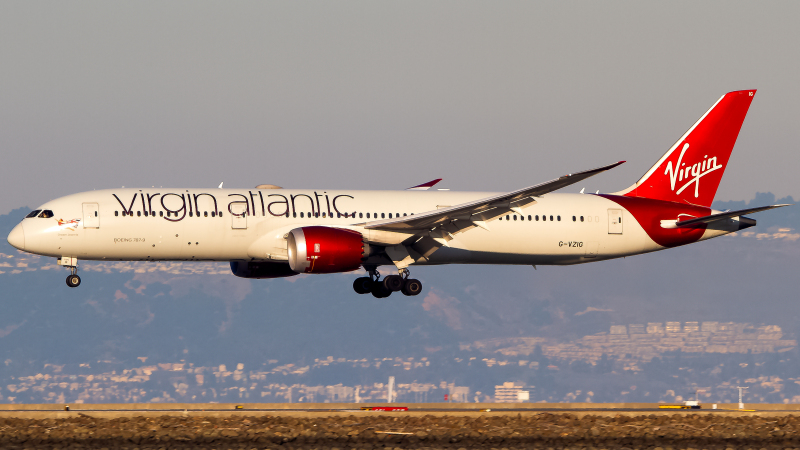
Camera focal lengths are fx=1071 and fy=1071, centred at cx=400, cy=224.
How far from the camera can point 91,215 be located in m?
47.1

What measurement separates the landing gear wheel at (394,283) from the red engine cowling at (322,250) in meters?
3.92

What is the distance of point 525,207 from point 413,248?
568 cm

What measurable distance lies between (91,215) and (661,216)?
91.7 ft

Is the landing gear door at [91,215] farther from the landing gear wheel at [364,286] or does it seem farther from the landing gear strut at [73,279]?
the landing gear wheel at [364,286]

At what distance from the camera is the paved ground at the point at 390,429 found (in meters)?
31.2

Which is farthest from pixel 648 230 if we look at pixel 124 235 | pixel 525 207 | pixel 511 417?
pixel 124 235

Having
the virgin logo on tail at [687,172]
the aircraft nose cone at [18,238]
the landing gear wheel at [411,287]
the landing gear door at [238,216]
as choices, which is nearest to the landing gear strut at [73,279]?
the aircraft nose cone at [18,238]

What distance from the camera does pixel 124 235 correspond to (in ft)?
154

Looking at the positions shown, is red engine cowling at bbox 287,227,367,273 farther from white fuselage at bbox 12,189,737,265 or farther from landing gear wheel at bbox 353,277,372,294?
landing gear wheel at bbox 353,277,372,294

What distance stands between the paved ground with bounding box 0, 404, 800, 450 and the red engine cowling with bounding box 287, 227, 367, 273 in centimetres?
1103

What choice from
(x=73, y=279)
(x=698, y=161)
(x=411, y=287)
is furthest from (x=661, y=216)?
(x=73, y=279)

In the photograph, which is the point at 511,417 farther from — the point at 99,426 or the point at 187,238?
the point at 187,238

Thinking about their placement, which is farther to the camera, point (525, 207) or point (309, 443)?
point (525, 207)

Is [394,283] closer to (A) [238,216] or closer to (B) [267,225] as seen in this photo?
(B) [267,225]
